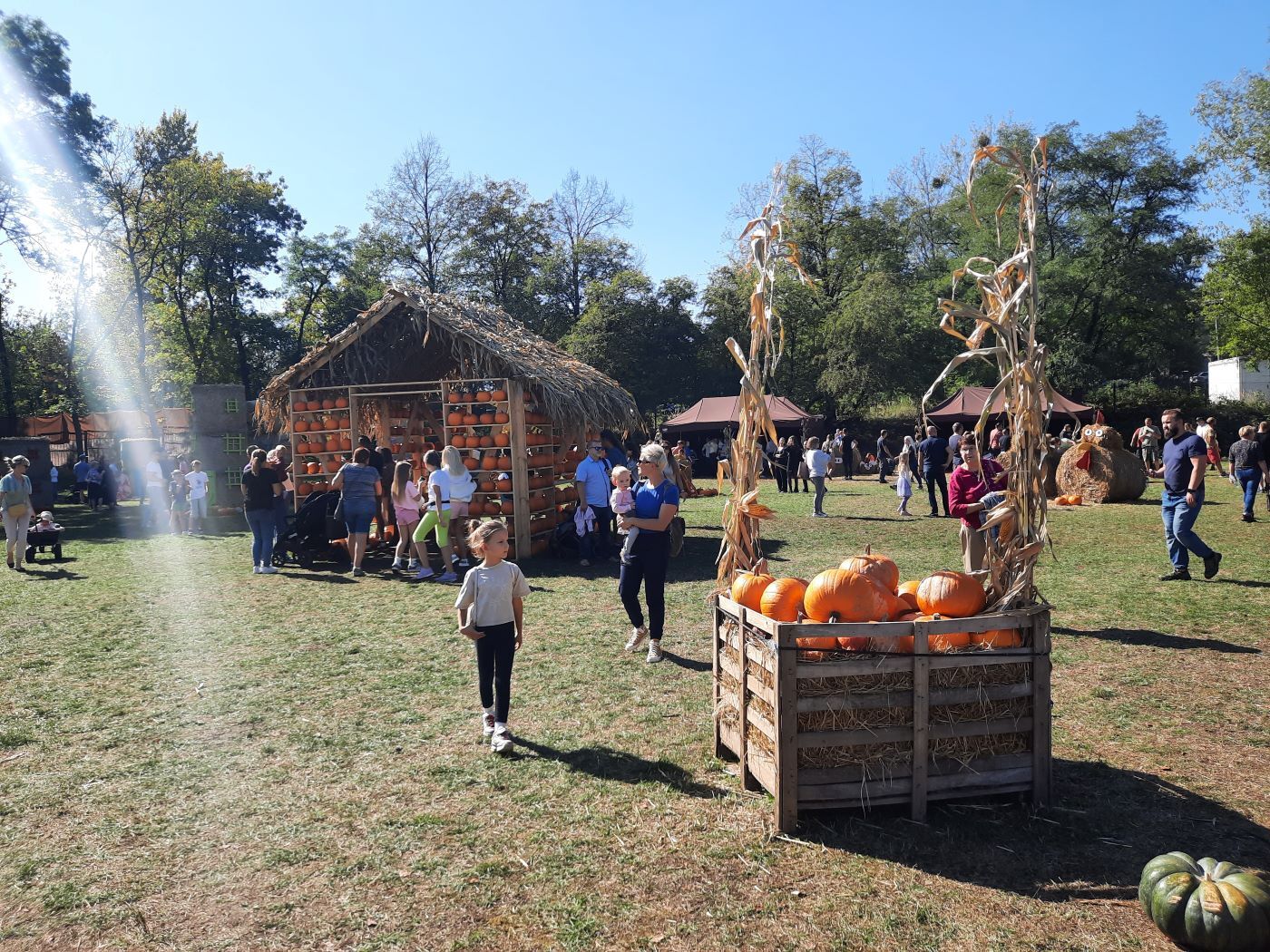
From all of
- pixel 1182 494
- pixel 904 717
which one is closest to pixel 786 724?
pixel 904 717

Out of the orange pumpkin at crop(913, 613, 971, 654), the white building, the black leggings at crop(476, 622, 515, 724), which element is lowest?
the black leggings at crop(476, 622, 515, 724)

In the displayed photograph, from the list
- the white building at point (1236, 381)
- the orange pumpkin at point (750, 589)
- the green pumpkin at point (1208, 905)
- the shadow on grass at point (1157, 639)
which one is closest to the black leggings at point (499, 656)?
the orange pumpkin at point (750, 589)

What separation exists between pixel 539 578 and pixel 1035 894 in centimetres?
893

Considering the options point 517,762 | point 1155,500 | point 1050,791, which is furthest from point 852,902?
point 1155,500

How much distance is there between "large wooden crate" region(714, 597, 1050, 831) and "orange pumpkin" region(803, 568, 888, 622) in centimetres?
27

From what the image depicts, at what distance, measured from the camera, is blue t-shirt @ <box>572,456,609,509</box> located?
1296cm

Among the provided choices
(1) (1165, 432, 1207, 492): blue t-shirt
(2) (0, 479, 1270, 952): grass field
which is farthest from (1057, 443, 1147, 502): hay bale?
(2) (0, 479, 1270, 952): grass field

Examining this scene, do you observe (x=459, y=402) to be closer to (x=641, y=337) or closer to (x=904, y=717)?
(x=904, y=717)

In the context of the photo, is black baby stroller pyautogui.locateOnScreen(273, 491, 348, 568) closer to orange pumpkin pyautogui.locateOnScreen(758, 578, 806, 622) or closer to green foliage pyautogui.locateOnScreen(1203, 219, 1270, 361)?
orange pumpkin pyautogui.locateOnScreen(758, 578, 806, 622)

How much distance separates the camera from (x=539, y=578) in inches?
474

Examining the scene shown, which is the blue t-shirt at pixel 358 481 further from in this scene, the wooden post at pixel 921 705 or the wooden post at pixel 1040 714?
the wooden post at pixel 1040 714

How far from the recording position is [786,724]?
4121 millimetres

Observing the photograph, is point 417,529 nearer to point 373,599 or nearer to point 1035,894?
point 373,599

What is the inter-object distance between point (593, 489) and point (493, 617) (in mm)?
7599
